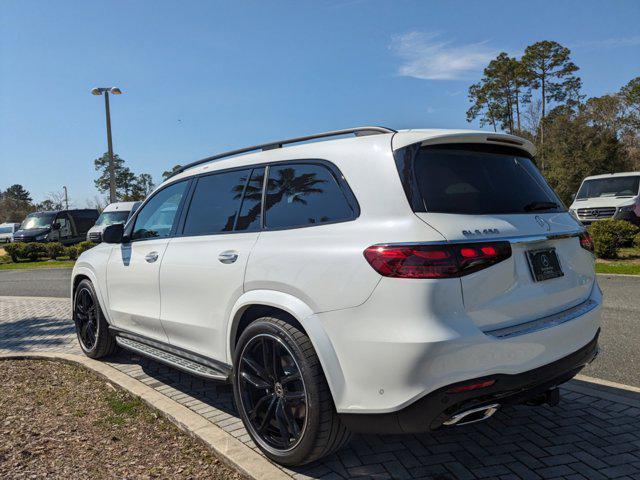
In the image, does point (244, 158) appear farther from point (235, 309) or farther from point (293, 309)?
point (293, 309)

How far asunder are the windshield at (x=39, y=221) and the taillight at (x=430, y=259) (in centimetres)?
2833

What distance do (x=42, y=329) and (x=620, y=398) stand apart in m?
7.41

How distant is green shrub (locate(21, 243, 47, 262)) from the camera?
24188 millimetres

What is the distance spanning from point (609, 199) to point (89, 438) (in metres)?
16.2

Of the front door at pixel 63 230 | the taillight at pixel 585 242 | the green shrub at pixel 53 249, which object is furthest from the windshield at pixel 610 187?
the front door at pixel 63 230

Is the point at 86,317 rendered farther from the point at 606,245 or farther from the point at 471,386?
the point at 606,245

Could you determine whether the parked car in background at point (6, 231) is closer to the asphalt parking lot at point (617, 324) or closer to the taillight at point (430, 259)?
the asphalt parking lot at point (617, 324)

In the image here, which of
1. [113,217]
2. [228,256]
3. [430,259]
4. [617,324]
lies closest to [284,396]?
[228,256]

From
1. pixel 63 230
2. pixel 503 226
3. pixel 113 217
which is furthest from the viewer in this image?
pixel 63 230

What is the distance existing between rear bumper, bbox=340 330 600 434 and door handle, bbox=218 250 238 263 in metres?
1.24

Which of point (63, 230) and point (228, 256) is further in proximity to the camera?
point (63, 230)

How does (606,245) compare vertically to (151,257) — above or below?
below

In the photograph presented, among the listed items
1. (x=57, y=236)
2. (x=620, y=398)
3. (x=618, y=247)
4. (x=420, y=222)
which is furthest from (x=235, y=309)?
(x=57, y=236)

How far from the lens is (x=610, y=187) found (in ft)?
54.1
